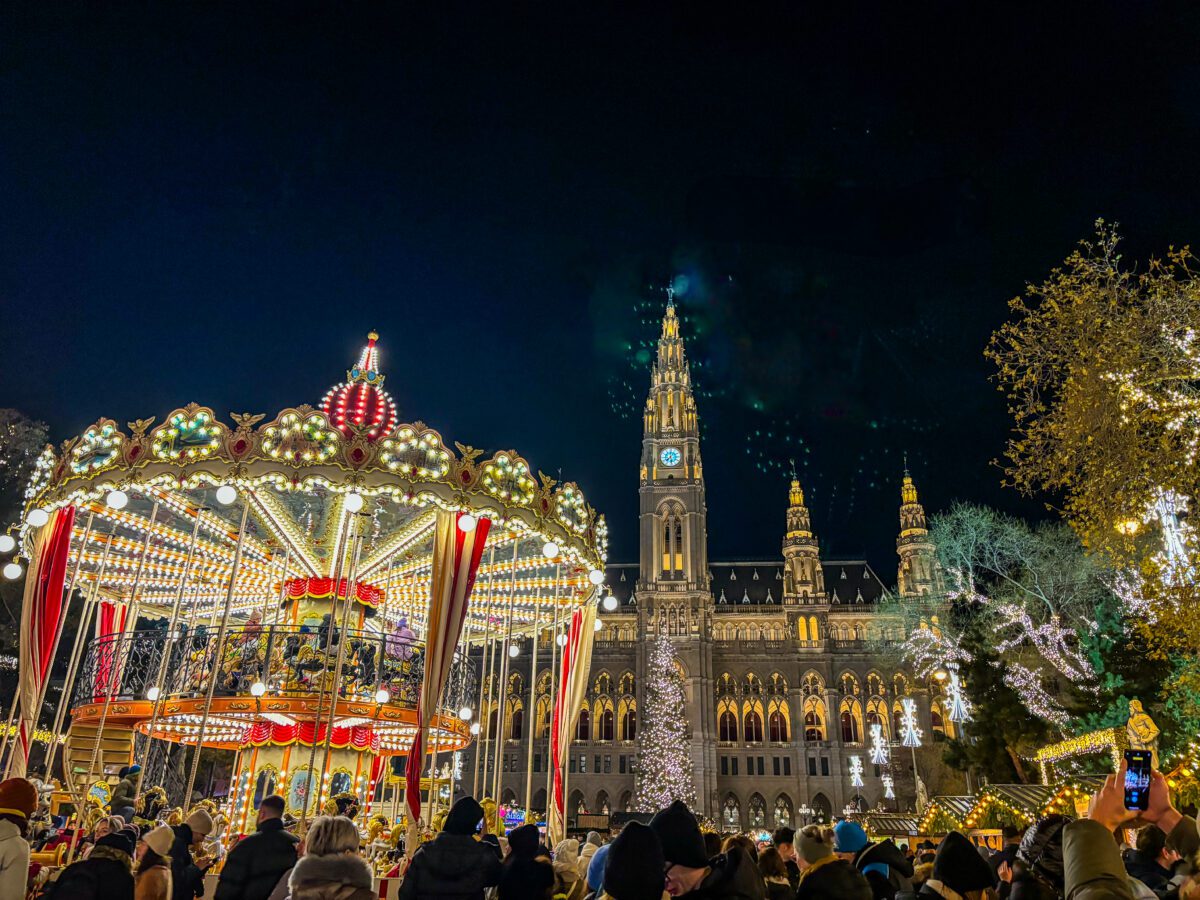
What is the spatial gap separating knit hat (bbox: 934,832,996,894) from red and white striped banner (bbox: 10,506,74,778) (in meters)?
10.1

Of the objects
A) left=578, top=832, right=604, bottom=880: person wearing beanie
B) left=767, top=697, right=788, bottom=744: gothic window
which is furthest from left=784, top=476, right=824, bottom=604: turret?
left=578, top=832, right=604, bottom=880: person wearing beanie

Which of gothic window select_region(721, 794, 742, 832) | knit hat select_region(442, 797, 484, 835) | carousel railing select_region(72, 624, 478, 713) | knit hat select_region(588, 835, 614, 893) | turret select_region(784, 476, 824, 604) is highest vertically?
turret select_region(784, 476, 824, 604)

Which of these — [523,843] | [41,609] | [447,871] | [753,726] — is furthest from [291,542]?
[753,726]

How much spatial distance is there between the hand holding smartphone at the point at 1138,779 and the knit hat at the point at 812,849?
4.25ft

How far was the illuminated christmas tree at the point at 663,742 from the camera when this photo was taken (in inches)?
1613

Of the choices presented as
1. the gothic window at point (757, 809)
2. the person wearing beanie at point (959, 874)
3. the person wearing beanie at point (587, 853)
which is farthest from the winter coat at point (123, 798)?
the gothic window at point (757, 809)

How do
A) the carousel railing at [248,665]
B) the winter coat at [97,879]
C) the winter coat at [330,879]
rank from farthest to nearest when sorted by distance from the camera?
the carousel railing at [248,665], the winter coat at [97,879], the winter coat at [330,879]

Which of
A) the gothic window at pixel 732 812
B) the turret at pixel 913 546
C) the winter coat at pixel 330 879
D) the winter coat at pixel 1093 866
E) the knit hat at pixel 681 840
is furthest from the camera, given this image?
the turret at pixel 913 546

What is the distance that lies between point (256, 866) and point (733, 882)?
8.80ft

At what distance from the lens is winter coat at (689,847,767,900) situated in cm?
299

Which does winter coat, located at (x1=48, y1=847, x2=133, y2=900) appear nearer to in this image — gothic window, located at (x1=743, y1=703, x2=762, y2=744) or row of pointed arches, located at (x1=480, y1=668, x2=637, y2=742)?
row of pointed arches, located at (x1=480, y1=668, x2=637, y2=742)

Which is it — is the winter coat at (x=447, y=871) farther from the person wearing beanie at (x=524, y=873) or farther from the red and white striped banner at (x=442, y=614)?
the red and white striped banner at (x=442, y=614)

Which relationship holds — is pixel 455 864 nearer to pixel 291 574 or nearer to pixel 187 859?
pixel 187 859

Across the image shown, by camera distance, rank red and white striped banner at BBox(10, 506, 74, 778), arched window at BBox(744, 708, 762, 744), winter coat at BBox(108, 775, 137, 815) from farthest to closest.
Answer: arched window at BBox(744, 708, 762, 744) < red and white striped banner at BBox(10, 506, 74, 778) < winter coat at BBox(108, 775, 137, 815)
